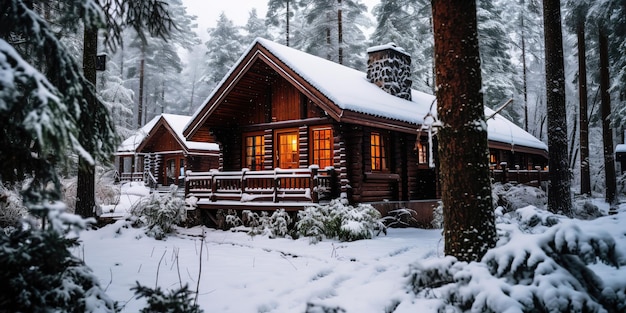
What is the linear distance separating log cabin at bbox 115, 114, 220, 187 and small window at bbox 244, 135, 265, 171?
1273cm

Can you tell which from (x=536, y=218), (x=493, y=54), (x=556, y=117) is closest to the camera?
(x=536, y=218)

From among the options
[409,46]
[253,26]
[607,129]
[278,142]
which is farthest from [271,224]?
[253,26]

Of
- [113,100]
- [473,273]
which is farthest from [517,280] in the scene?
[113,100]

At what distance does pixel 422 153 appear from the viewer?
16.0 m

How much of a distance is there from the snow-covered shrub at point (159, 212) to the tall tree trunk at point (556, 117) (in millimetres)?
10399

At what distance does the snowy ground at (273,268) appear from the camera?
467 centimetres

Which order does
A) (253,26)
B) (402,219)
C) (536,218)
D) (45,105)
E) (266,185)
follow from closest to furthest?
(45,105) < (536,218) < (266,185) < (402,219) < (253,26)

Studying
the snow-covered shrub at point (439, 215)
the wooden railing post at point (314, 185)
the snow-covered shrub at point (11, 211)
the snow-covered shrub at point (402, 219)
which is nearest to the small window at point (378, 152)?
the snow-covered shrub at point (402, 219)

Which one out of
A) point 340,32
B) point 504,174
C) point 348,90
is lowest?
point 504,174

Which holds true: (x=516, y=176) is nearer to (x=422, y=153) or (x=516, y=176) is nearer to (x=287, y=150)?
(x=422, y=153)

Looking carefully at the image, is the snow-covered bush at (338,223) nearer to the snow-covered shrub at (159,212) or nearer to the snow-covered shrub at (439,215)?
the snow-covered shrub at (439,215)

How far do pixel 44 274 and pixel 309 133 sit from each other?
36.4 feet

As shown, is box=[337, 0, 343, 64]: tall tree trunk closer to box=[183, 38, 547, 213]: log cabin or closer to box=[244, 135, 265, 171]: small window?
box=[183, 38, 547, 213]: log cabin

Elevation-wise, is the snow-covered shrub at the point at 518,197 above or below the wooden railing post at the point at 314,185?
below
